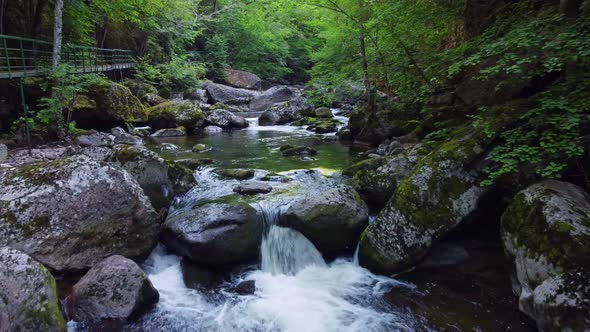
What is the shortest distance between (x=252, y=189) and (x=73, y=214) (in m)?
3.26

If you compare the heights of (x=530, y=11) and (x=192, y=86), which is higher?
(x=530, y=11)

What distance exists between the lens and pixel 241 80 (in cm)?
2834

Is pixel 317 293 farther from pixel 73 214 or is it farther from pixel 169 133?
pixel 169 133

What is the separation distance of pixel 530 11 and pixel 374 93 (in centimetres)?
670

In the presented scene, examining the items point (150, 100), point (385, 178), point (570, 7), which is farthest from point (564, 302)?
point (150, 100)

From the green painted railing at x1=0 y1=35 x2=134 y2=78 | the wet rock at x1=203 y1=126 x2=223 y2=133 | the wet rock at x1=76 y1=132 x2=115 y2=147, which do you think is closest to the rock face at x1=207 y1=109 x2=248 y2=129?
the wet rock at x1=203 y1=126 x2=223 y2=133

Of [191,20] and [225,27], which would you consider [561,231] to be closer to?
[191,20]

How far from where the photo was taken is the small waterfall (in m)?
5.65

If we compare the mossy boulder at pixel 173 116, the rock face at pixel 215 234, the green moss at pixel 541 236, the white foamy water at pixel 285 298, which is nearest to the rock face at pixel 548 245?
the green moss at pixel 541 236

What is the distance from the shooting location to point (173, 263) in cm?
552

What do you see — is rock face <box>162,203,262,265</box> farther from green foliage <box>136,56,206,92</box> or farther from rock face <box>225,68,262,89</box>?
rock face <box>225,68,262,89</box>

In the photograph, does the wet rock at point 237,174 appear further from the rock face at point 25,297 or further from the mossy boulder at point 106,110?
the mossy boulder at point 106,110

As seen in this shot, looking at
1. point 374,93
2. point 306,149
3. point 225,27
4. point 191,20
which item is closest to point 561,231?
point 306,149

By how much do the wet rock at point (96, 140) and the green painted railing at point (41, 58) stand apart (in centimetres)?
224
